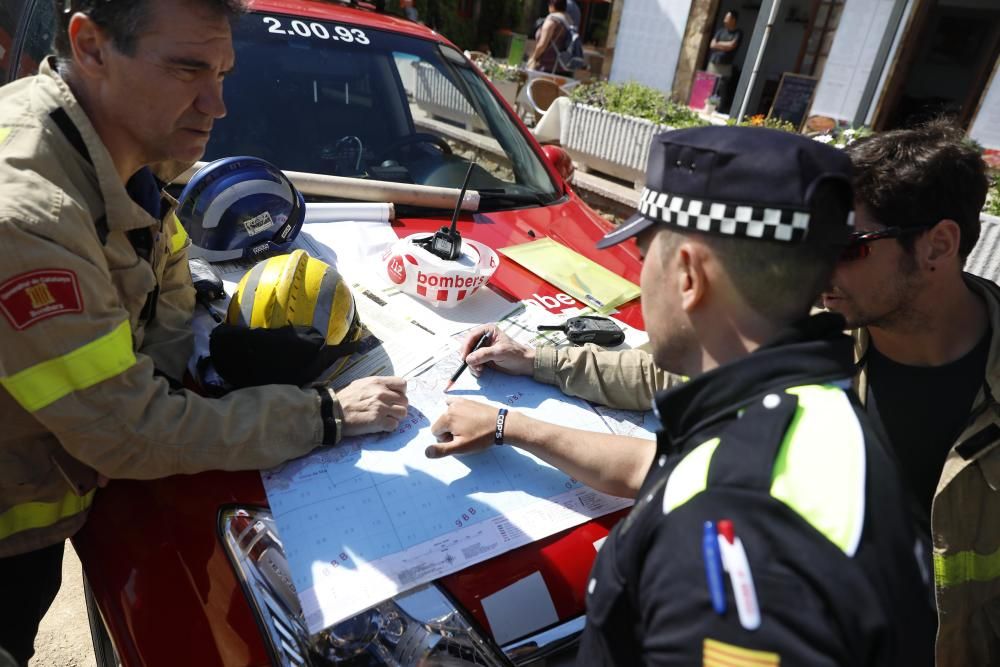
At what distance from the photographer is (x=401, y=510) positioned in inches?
50.4

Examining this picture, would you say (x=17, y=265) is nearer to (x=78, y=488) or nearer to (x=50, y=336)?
(x=50, y=336)

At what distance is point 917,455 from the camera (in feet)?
5.64

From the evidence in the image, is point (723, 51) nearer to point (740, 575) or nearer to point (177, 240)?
point (177, 240)

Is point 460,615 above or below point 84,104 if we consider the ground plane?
below

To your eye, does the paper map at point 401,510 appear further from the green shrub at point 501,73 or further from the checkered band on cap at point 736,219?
the green shrub at point 501,73

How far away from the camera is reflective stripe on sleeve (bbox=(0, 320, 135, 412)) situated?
1.07m

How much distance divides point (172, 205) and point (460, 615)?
1268 mm

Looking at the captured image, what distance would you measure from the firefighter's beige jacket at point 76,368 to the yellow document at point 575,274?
1.10 meters

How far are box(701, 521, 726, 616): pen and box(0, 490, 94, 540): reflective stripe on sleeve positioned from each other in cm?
126

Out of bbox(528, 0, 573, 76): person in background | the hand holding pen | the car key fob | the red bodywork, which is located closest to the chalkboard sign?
bbox(528, 0, 573, 76): person in background

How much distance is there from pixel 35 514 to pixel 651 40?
11968mm

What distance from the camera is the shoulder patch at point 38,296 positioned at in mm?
1017

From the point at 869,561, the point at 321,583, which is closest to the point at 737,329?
the point at 869,561

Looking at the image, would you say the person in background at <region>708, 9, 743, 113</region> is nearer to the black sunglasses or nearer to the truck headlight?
the black sunglasses
